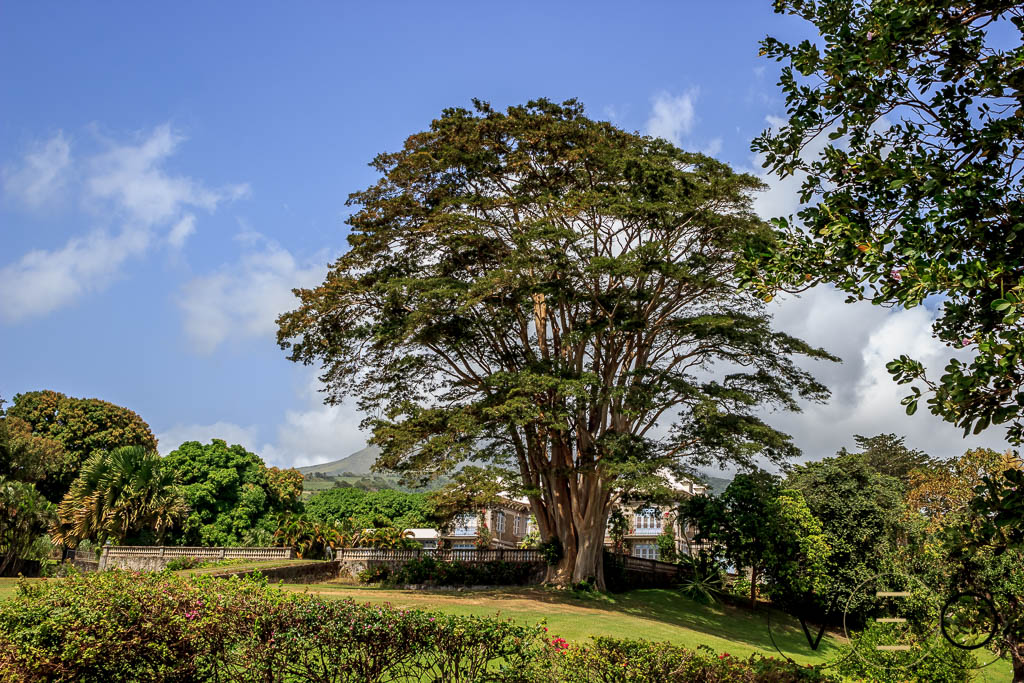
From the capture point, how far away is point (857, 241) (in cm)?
705

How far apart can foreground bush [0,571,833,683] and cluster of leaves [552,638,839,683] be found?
11 millimetres

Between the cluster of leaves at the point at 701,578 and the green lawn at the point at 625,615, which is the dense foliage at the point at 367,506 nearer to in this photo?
the cluster of leaves at the point at 701,578

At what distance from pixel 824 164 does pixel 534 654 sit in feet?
19.1

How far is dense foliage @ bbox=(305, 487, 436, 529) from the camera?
53.4m

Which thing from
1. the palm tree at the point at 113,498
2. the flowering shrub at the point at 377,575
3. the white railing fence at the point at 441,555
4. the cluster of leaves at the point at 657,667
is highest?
the palm tree at the point at 113,498

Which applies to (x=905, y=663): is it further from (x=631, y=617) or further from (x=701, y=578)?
(x=701, y=578)

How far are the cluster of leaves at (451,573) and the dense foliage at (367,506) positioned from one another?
75.0ft

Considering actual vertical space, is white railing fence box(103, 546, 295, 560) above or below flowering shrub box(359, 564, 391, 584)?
above

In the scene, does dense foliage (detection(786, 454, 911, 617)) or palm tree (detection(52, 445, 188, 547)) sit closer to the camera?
dense foliage (detection(786, 454, 911, 617))

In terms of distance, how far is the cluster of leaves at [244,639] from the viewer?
23.6 ft

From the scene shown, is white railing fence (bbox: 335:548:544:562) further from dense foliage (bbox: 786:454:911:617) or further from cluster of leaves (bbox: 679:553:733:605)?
dense foliage (bbox: 786:454:911:617)

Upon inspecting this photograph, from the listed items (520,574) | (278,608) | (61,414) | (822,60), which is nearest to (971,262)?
(822,60)

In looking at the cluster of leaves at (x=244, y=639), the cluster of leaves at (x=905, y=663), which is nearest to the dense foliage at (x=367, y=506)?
the cluster of leaves at (x=905, y=663)

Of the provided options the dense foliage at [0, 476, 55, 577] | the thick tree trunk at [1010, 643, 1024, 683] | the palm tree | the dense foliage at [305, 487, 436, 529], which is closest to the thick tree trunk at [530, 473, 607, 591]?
the thick tree trunk at [1010, 643, 1024, 683]
